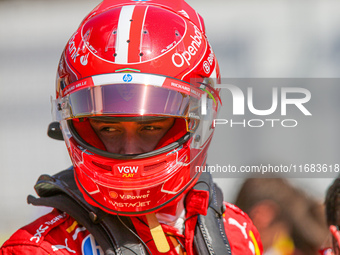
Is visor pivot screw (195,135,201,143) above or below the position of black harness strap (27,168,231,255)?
above

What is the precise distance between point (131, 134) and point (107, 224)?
26cm

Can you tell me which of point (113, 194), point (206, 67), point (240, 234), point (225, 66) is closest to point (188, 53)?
point (206, 67)

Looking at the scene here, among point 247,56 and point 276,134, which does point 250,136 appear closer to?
point 276,134

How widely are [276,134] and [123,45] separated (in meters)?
1.88

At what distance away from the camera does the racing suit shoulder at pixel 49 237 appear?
4.02 feet

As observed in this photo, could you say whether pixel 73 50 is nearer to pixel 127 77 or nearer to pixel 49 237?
pixel 127 77

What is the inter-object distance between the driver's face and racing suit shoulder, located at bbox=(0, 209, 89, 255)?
9.5 inches

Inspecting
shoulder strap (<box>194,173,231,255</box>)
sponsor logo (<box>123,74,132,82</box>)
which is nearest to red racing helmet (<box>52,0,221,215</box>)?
sponsor logo (<box>123,74,132,82</box>)

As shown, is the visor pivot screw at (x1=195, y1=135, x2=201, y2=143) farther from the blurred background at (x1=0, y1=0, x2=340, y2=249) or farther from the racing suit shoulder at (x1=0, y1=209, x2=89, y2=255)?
the blurred background at (x1=0, y1=0, x2=340, y2=249)

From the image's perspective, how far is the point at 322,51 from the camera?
3.09 m

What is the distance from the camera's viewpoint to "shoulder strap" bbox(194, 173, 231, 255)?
4.33 ft

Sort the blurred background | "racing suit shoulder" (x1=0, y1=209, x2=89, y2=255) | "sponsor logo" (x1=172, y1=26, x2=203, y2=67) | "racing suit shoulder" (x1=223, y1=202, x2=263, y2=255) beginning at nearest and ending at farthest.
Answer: "racing suit shoulder" (x1=0, y1=209, x2=89, y2=255) → "sponsor logo" (x1=172, y1=26, x2=203, y2=67) → "racing suit shoulder" (x1=223, y1=202, x2=263, y2=255) → the blurred background

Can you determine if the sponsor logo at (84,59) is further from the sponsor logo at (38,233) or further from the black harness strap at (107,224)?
the sponsor logo at (38,233)

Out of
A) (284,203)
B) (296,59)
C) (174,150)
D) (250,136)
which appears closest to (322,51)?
(296,59)
